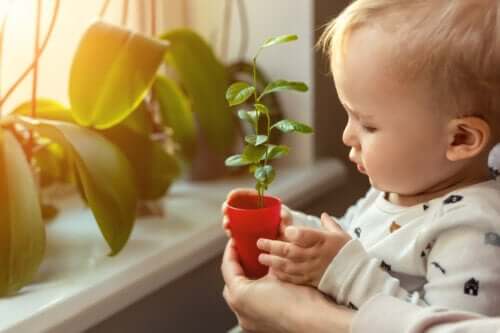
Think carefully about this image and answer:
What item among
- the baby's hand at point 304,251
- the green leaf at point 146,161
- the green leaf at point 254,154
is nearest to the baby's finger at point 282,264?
the baby's hand at point 304,251

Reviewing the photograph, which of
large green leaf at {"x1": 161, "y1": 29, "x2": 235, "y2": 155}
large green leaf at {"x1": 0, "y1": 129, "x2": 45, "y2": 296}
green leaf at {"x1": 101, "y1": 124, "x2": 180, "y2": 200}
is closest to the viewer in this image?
large green leaf at {"x1": 0, "y1": 129, "x2": 45, "y2": 296}

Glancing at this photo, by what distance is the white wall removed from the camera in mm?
1327

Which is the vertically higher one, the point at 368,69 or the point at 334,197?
the point at 368,69

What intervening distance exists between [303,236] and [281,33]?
2.05 ft

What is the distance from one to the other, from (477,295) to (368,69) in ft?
0.83

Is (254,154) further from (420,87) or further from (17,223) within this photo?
(17,223)

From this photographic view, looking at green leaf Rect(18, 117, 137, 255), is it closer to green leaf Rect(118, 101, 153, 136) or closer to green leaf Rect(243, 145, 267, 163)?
green leaf Rect(118, 101, 153, 136)

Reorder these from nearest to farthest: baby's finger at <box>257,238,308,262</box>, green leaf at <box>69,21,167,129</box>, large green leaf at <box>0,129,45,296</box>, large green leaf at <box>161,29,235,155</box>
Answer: baby's finger at <box>257,238,308,262</box>
large green leaf at <box>0,129,45,296</box>
green leaf at <box>69,21,167,129</box>
large green leaf at <box>161,29,235,155</box>

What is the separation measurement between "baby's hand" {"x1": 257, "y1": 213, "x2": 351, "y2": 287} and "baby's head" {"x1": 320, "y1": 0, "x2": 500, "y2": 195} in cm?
10

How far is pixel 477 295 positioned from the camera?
762mm

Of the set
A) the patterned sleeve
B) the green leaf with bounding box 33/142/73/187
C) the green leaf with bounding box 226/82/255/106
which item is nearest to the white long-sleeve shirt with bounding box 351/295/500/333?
the patterned sleeve

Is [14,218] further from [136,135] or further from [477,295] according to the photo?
[477,295]

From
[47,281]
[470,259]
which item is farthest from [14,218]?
[470,259]

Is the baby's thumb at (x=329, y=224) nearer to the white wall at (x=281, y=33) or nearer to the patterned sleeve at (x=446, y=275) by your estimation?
the patterned sleeve at (x=446, y=275)
